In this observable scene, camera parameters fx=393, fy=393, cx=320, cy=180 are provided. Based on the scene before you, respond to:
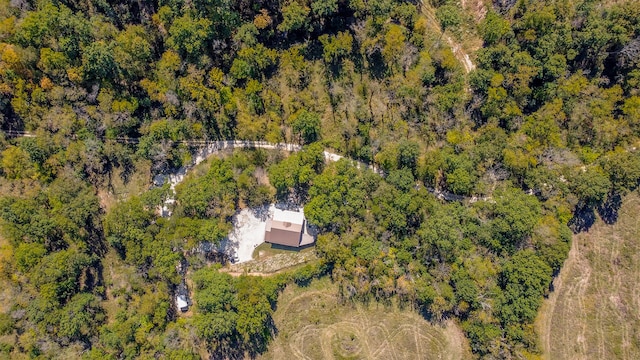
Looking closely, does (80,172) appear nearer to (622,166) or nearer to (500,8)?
(500,8)

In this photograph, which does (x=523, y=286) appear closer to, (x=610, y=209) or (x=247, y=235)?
(x=610, y=209)

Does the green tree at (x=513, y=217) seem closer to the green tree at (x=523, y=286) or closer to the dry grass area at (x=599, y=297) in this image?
the green tree at (x=523, y=286)

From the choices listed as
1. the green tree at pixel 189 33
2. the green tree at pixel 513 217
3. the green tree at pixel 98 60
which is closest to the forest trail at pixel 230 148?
the green tree at pixel 513 217

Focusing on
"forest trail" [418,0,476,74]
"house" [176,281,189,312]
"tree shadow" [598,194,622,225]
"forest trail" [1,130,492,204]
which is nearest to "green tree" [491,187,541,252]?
"forest trail" [1,130,492,204]

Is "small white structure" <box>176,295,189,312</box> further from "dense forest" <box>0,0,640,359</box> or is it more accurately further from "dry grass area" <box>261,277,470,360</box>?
"dry grass area" <box>261,277,470,360</box>

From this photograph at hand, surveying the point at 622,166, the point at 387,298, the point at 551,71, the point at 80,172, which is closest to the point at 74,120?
the point at 80,172

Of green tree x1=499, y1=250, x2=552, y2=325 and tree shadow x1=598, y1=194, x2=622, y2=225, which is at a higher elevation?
tree shadow x1=598, y1=194, x2=622, y2=225

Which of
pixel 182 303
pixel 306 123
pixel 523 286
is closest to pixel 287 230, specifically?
pixel 306 123
